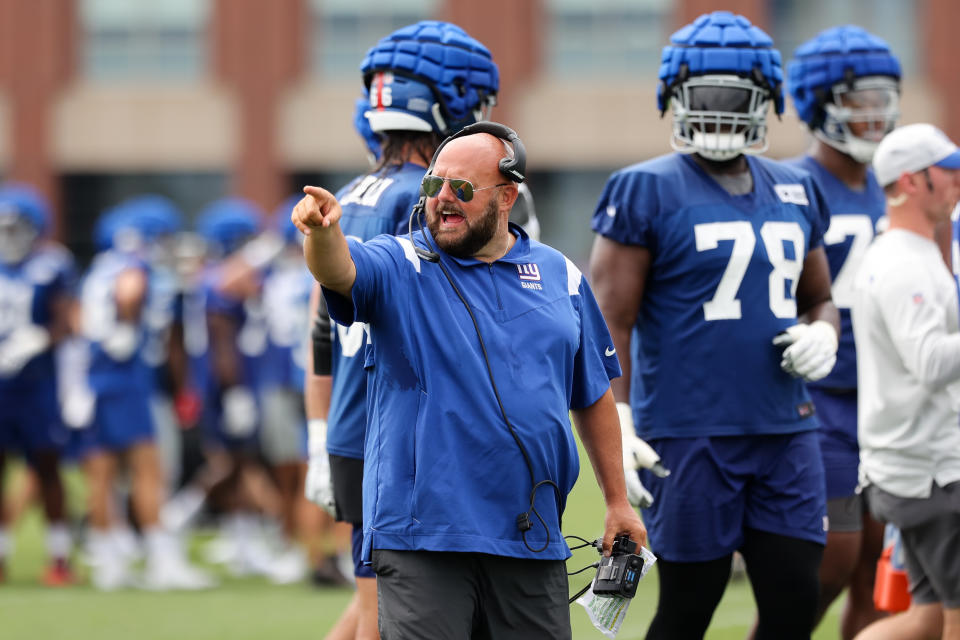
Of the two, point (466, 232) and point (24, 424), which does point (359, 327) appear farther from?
point (24, 424)

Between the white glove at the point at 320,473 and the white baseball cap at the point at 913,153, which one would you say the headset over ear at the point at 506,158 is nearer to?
the white glove at the point at 320,473

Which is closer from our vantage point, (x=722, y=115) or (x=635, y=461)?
(x=635, y=461)

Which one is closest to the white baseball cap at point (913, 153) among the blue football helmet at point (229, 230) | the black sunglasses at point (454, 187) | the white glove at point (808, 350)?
the white glove at point (808, 350)

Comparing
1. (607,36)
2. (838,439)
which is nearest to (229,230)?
(838,439)

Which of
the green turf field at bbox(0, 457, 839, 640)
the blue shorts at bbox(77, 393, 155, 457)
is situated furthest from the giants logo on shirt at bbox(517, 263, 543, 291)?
the blue shorts at bbox(77, 393, 155, 457)

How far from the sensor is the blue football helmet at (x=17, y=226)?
1021 centimetres

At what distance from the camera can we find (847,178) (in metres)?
6.27

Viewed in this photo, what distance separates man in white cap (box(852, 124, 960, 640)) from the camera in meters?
5.13

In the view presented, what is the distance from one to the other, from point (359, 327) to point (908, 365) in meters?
1.90

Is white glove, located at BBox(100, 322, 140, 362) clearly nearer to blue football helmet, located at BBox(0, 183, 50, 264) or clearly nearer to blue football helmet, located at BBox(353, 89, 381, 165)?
blue football helmet, located at BBox(0, 183, 50, 264)

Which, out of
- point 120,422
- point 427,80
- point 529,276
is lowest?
point 120,422

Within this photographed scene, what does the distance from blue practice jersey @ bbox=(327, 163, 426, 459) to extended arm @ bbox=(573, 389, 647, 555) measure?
2.96 ft

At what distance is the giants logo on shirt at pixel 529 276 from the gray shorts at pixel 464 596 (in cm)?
73

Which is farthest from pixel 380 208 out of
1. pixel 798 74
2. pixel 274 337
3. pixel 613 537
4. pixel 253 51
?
pixel 253 51
